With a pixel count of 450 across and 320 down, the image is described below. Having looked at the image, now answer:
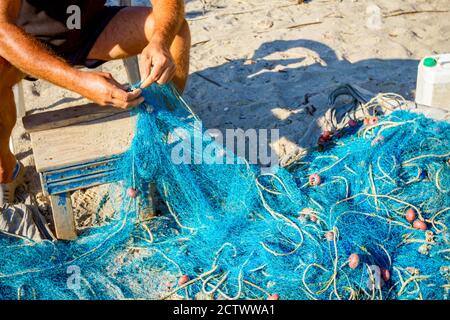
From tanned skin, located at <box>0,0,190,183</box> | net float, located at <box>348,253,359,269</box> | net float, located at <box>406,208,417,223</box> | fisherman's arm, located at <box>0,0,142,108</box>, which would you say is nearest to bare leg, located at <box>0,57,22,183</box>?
tanned skin, located at <box>0,0,190,183</box>

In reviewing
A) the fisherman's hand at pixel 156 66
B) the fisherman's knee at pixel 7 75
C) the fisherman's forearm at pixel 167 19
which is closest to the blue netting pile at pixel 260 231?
the fisherman's hand at pixel 156 66

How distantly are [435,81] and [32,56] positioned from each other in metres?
2.42

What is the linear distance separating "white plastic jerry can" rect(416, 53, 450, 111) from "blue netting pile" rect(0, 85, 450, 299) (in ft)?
1.33

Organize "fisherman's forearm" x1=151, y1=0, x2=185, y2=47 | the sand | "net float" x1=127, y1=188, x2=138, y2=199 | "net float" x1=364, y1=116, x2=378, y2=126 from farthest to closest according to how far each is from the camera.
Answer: the sand → "net float" x1=364, y1=116, x2=378, y2=126 → "fisherman's forearm" x1=151, y1=0, x2=185, y2=47 → "net float" x1=127, y1=188, x2=138, y2=199

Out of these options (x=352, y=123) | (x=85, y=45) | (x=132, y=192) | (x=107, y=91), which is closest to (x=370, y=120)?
(x=352, y=123)

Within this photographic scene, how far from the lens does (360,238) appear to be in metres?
2.96

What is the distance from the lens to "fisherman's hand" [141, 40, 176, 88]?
3.02 m

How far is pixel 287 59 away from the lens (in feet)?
16.2

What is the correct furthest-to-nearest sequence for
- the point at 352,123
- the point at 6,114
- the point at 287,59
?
the point at 287,59 → the point at 352,123 → the point at 6,114

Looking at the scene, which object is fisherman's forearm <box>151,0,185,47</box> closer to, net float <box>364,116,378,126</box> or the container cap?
net float <box>364,116,378,126</box>

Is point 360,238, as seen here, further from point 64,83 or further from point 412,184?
point 64,83

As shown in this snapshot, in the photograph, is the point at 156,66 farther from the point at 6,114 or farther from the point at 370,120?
the point at 370,120

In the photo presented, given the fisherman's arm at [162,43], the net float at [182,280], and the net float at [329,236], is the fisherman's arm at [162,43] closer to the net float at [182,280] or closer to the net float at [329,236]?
the net float at [182,280]
